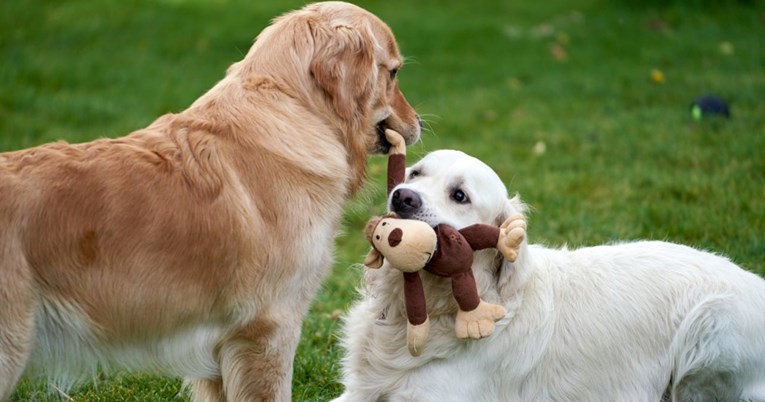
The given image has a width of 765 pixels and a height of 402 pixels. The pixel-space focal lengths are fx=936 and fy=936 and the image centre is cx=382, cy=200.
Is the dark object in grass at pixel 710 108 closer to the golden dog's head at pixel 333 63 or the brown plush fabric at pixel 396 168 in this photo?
the brown plush fabric at pixel 396 168

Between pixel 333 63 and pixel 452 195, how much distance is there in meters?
0.72

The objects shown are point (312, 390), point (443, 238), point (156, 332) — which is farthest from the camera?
point (312, 390)

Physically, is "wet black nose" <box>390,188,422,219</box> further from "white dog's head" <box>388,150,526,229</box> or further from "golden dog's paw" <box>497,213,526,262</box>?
"golden dog's paw" <box>497,213,526,262</box>

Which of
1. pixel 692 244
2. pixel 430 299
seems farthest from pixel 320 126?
pixel 692 244

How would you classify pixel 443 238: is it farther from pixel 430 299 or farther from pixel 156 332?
pixel 156 332

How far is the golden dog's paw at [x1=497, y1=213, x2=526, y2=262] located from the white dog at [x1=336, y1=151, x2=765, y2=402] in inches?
6.7

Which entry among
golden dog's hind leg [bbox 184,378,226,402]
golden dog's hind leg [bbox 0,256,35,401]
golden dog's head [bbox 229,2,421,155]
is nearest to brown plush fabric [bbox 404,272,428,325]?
golden dog's head [bbox 229,2,421,155]

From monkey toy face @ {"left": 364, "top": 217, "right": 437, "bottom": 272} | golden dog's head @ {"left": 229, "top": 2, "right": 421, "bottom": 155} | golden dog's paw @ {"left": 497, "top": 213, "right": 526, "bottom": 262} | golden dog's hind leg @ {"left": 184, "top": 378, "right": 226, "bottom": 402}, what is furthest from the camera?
golden dog's hind leg @ {"left": 184, "top": 378, "right": 226, "bottom": 402}

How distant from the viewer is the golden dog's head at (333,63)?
376 centimetres

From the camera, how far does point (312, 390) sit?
4.52 m

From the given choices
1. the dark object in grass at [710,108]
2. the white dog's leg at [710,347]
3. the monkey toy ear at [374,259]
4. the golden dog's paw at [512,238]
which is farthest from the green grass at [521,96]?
the white dog's leg at [710,347]

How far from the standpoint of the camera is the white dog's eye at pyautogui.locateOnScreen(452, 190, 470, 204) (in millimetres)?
3828

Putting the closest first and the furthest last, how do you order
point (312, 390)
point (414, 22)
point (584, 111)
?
point (312, 390) → point (584, 111) → point (414, 22)

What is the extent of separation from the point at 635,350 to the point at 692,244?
6.80ft
